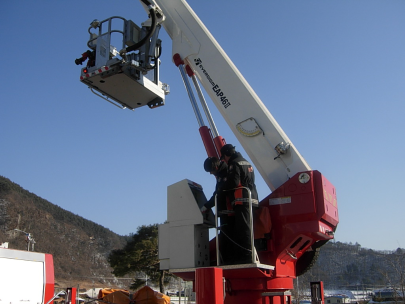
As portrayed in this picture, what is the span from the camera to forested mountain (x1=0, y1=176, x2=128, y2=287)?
78.2 meters

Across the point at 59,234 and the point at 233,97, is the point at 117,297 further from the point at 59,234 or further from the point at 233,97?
the point at 59,234

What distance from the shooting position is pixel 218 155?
811 cm

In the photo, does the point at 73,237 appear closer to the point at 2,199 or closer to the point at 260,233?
the point at 2,199

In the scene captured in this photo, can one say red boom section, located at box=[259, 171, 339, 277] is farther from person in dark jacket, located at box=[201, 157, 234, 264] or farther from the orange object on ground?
the orange object on ground

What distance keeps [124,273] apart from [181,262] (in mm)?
21062

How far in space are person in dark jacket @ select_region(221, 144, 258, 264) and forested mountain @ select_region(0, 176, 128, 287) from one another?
69000 millimetres

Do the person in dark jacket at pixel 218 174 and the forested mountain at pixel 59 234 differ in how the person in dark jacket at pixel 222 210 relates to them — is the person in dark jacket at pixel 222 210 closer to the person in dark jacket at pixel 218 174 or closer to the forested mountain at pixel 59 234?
the person in dark jacket at pixel 218 174

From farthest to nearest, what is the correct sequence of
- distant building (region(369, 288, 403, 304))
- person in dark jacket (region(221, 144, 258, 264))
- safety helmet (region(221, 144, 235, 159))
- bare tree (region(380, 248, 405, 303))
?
distant building (region(369, 288, 403, 304))
bare tree (region(380, 248, 405, 303))
safety helmet (region(221, 144, 235, 159))
person in dark jacket (region(221, 144, 258, 264))

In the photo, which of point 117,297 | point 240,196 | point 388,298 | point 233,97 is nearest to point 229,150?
point 240,196

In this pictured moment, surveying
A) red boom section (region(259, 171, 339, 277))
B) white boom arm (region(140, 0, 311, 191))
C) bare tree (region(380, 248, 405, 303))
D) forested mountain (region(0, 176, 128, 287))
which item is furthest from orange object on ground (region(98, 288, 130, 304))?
forested mountain (region(0, 176, 128, 287))

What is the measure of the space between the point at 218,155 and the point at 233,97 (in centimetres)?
121

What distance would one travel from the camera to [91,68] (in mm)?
7699

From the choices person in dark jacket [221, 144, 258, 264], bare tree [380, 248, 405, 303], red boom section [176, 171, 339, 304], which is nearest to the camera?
person in dark jacket [221, 144, 258, 264]

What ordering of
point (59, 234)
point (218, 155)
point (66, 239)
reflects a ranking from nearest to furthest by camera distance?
point (218, 155), point (59, 234), point (66, 239)
